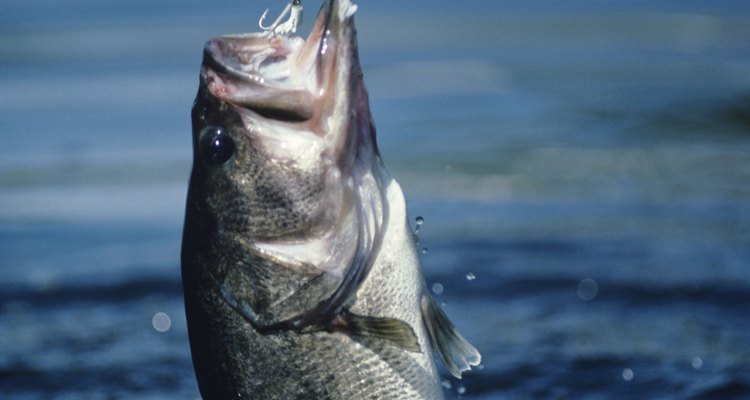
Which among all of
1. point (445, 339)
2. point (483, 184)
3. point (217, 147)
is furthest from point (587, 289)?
point (217, 147)

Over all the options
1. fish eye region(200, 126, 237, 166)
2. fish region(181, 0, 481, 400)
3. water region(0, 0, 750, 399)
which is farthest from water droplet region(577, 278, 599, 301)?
fish eye region(200, 126, 237, 166)

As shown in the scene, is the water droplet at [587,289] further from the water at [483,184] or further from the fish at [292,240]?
the fish at [292,240]

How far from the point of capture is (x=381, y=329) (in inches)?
154

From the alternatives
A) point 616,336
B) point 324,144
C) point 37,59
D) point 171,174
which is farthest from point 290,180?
point 37,59

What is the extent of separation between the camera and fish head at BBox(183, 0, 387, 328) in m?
3.96

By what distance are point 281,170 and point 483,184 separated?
582 centimetres

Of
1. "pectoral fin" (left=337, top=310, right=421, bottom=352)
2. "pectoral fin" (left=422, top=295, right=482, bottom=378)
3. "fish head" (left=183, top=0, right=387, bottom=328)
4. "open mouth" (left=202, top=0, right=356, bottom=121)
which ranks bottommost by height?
"pectoral fin" (left=422, top=295, right=482, bottom=378)

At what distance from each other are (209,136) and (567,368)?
3120mm

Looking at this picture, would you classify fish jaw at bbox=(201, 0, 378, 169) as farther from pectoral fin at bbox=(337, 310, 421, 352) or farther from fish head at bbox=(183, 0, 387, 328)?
pectoral fin at bbox=(337, 310, 421, 352)

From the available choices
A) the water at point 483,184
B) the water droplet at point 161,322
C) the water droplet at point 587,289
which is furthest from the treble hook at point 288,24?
the water droplet at point 587,289

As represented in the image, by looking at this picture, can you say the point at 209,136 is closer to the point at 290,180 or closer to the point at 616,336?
the point at 290,180

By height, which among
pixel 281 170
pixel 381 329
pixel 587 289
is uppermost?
pixel 281 170

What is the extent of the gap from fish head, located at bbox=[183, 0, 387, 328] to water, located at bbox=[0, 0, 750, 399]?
188 cm

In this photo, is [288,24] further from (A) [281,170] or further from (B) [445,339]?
(B) [445,339]
